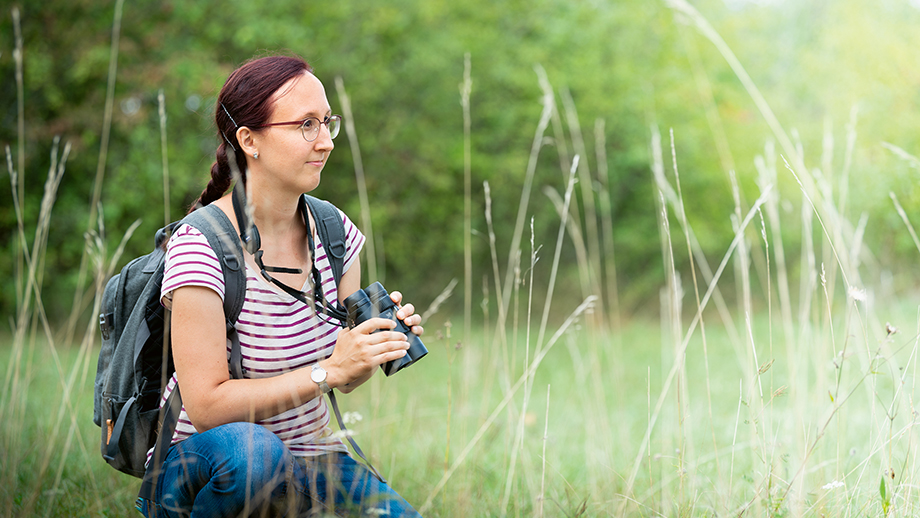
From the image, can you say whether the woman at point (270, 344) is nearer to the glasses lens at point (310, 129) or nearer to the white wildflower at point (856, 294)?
the glasses lens at point (310, 129)

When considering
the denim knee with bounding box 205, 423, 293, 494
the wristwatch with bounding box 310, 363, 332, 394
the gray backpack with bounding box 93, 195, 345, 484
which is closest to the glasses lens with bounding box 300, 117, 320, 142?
the gray backpack with bounding box 93, 195, 345, 484

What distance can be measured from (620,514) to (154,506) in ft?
3.79

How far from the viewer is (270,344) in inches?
65.4

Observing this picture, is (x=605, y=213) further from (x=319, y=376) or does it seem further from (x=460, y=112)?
(x=319, y=376)

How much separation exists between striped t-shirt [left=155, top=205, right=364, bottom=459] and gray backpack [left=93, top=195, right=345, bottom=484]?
0.10 ft

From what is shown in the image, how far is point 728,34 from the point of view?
1254 cm

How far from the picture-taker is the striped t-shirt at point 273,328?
59.8 inches

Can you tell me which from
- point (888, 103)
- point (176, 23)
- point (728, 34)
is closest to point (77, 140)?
point (176, 23)

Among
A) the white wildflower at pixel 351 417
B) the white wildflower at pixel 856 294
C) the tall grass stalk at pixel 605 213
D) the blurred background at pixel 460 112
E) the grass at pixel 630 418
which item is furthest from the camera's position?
the blurred background at pixel 460 112

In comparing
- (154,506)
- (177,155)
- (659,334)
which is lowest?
(659,334)

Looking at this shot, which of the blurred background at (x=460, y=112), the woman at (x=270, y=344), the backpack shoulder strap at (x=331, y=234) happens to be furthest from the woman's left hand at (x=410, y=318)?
the blurred background at (x=460, y=112)

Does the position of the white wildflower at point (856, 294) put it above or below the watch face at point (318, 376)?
below

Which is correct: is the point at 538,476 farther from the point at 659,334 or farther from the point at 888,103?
the point at 888,103

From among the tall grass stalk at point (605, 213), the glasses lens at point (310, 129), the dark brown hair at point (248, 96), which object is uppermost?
the dark brown hair at point (248, 96)
